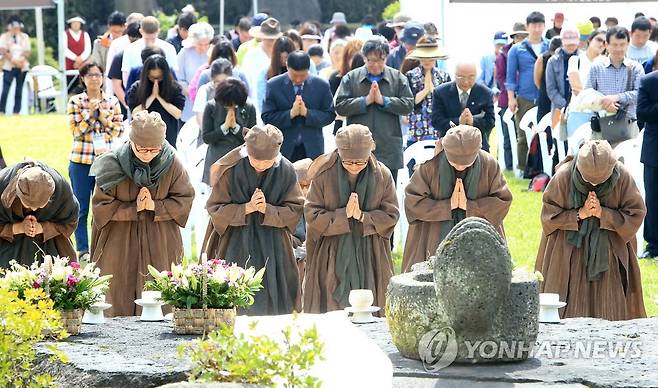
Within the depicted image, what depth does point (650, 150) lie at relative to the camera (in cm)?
1385

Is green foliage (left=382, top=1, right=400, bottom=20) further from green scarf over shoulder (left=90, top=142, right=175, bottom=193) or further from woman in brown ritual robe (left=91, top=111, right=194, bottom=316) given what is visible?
green scarf over shoulder (left=90, top=142, right=175, bottom=193)

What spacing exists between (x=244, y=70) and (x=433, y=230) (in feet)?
20.5

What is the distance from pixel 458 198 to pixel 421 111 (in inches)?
142

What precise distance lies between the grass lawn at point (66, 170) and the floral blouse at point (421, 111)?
3.82 ft

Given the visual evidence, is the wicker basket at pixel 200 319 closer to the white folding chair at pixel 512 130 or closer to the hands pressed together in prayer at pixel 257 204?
the hands pressed together in prayer at pixel 257 204

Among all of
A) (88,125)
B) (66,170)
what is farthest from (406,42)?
(66,170)

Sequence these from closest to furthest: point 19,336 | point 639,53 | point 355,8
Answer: point 19,336 < point 639,53 < point 355,8

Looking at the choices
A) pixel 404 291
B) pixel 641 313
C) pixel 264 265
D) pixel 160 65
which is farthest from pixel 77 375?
pixel 160 65

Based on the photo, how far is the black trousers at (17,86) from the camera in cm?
2738

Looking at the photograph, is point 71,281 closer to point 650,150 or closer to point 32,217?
point 32,217

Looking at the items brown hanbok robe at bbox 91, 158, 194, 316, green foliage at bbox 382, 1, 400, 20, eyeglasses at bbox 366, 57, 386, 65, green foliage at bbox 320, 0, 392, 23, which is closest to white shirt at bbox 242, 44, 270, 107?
eyeglasses at bbox 366, 57, 386, 65

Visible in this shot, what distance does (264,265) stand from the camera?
11.0 metres

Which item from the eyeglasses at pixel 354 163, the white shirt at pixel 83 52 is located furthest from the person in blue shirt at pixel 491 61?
the eyeglasses at pixel 354 163

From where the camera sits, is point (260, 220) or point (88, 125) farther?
point (88, 125)
